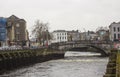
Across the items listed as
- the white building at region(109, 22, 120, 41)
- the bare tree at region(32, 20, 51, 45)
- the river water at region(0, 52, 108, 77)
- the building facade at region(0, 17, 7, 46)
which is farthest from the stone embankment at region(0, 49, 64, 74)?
the white building at region(109, 22, 120, 41)

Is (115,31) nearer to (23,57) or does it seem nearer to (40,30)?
(40,30)

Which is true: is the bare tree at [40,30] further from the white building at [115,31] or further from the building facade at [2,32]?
the white building at [115,31]

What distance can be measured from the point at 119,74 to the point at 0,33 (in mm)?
93011

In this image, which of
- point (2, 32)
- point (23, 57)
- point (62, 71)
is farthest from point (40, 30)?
point (62, 71)

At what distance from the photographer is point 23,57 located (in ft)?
237

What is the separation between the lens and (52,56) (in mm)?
102250

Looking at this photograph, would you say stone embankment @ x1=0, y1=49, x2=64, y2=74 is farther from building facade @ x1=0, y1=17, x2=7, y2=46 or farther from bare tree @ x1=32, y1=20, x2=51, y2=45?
bare tree @ x1=32, y1=20, x2=51, y2=45

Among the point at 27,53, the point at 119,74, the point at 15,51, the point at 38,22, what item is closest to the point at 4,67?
the point at 15,51

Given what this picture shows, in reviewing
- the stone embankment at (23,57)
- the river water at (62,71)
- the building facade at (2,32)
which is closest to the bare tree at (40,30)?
the building facade at (2,32)

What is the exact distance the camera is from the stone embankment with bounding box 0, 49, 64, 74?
57.9 meters

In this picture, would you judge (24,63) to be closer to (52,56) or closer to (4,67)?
(4,67)

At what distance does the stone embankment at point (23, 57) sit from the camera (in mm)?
57909

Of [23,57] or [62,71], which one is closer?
[62,71]

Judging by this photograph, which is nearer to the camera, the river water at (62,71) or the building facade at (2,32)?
the river water at (62,71)
